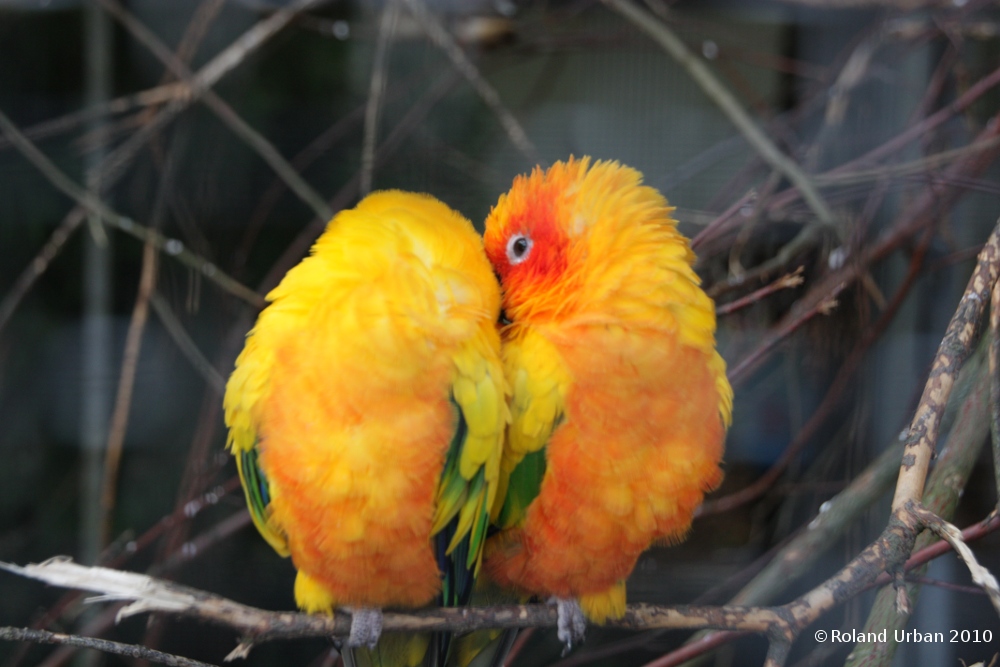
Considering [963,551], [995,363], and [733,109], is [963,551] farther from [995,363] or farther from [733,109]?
[733,109]

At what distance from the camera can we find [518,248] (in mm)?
553

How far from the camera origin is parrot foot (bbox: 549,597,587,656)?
1.85 feet

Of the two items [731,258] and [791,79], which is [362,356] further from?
[791,79]

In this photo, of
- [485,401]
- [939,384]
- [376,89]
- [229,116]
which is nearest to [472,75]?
[376,89]

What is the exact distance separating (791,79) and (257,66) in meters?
0.58

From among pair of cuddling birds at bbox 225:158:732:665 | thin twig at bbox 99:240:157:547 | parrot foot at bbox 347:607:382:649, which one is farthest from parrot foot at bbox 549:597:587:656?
thin twig at bbox 99:240:157:547

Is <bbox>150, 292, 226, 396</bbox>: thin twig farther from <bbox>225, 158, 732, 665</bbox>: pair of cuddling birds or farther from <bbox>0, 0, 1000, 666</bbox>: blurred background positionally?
<bbox>225, 158, 732, 665</bbox>: pair of cuddling birds

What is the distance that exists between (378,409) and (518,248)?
0.16 meters

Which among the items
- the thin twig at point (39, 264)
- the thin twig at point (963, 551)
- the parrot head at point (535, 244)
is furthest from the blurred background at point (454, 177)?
the thin twig at point (963, 551)

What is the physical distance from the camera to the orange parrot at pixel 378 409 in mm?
493

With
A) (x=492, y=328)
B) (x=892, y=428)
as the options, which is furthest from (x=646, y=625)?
(x=892, y=428)

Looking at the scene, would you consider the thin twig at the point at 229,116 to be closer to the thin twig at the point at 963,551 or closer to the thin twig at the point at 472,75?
the thin twig at the point at 472,75

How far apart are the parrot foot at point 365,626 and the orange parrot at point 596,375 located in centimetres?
11

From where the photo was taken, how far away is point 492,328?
1.75ft
